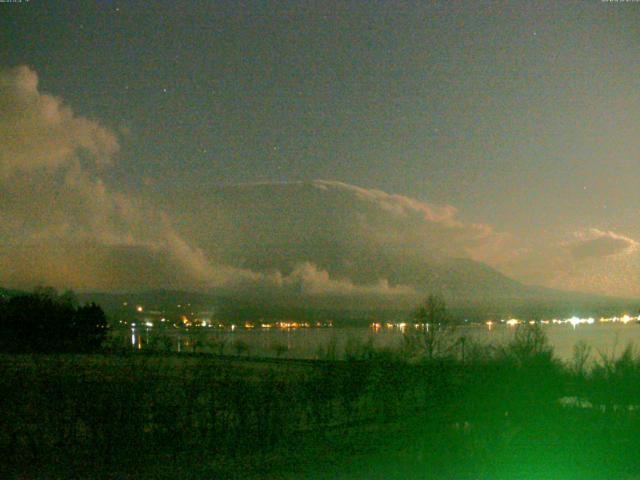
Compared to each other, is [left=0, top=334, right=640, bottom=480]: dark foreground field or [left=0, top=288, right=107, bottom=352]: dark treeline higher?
[left=0, top=288, right=107, bottom=352]: dark treeline

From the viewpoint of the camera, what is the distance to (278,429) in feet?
42.3

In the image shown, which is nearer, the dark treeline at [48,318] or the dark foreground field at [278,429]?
the dark foreground field at [278,429]

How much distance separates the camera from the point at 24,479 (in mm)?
10008

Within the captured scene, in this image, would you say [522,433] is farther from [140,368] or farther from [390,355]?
[140,368]

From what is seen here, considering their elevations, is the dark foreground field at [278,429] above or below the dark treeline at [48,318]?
below

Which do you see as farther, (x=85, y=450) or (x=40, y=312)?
(x=40, y=312)

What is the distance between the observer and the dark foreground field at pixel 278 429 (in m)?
10.9

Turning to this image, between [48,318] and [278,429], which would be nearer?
[278,429]

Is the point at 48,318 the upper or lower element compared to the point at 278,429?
upper

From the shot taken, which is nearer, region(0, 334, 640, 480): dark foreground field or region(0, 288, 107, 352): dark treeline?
region(0, 334, 640, 480): dark foreground field

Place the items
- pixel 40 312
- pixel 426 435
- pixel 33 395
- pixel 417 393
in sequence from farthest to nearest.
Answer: pixel 40 312 → pixel 417 393 → pixel 426 435 → pixel 33 395

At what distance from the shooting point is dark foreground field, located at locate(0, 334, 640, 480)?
35.8 ft

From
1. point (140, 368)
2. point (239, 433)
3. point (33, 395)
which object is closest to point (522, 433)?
point (239, 433)

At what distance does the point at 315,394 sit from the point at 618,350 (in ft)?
45.6
